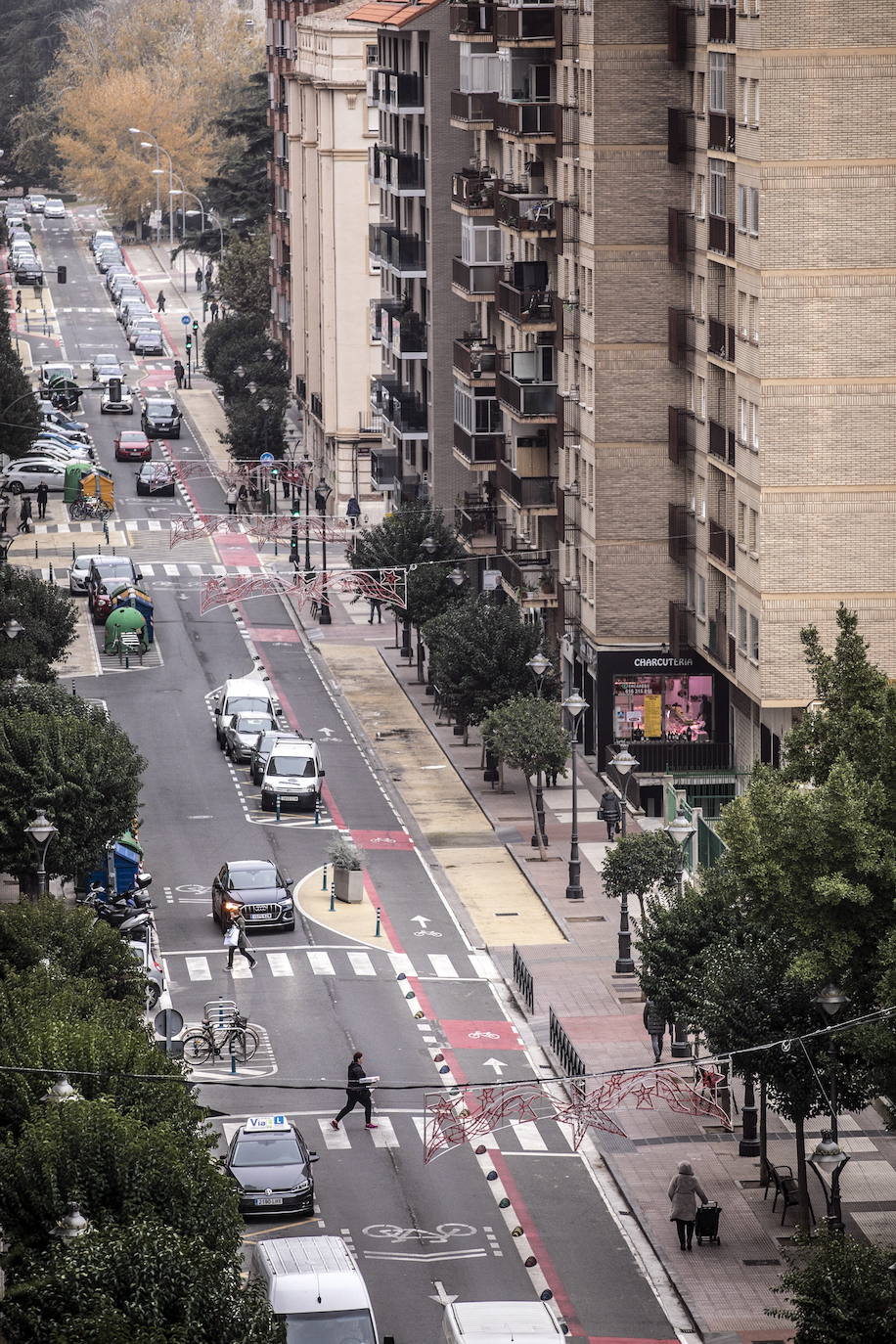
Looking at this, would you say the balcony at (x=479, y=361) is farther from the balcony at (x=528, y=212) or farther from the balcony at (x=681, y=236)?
the balcony at (x=681, y=236)

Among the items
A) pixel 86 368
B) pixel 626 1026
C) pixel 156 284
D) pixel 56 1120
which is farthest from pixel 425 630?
pixel 156 284

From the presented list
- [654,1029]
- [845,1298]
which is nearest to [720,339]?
[654,1029]

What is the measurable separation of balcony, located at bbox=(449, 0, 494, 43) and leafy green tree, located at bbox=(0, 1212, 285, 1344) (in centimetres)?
6016

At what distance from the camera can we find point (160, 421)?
141500 millimetres

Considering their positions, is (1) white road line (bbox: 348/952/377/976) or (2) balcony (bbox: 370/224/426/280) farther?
(2) balcony (bbox: 370/224/426/280)

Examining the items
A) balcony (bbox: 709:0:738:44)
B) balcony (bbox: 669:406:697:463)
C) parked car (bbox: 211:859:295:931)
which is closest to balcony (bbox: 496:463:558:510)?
balcony (bbox: 669:406:697:463)

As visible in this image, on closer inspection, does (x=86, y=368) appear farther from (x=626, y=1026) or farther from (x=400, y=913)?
(x=626, y=1026)

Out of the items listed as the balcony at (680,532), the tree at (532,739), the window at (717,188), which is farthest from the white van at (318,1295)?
the balcony at (680,532)

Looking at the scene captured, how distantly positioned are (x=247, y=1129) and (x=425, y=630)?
120 feet

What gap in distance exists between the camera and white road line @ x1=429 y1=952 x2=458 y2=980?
201ft

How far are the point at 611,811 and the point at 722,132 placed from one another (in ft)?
58.3

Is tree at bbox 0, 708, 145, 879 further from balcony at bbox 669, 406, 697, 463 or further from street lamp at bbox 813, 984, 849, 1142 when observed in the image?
street lamp at bbox 813, 984, 849, 1142

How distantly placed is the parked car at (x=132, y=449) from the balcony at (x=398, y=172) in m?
27.5

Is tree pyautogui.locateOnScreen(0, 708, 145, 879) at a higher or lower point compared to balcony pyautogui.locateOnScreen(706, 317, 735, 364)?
lower
